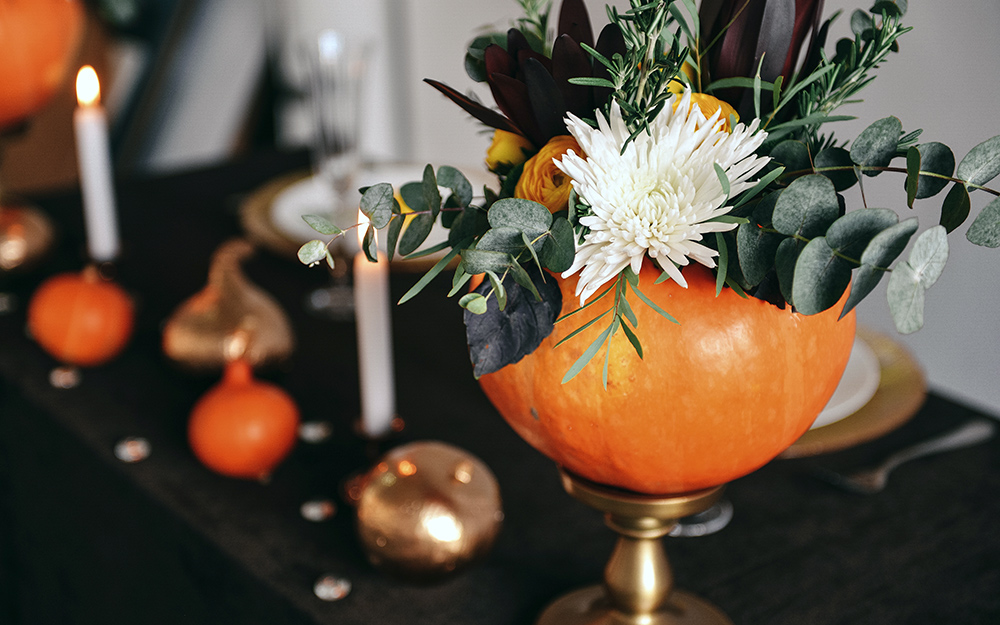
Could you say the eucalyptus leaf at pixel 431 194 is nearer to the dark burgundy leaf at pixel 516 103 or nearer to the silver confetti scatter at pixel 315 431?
the dark burgundy leaf at pixel 516 103

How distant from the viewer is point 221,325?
73 centimetres

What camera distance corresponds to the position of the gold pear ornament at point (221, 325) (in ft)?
2.40

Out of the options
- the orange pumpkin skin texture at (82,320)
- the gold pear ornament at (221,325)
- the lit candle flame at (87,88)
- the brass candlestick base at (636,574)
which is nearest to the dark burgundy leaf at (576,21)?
the brass candlestick base at (636,574)

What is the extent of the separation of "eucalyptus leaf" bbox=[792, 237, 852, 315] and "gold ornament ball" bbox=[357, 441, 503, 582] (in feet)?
0.88

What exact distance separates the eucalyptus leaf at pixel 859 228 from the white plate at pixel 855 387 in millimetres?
306

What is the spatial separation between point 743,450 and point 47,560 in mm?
731

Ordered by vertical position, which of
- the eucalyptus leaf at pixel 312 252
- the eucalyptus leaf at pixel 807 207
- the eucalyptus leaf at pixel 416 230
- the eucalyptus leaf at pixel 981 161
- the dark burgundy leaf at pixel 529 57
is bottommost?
the eucalyptus leaf at pixel 416 230

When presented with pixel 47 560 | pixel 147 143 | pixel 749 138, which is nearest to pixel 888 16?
pixel 749 138

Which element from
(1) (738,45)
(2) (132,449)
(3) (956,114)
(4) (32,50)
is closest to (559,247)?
(1) (738,45)

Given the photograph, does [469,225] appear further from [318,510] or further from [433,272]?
[318,510]

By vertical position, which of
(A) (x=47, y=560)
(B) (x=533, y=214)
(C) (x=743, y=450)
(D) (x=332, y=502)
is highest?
(B) (x=533, y=214)

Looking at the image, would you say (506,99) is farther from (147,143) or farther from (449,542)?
(147,143)

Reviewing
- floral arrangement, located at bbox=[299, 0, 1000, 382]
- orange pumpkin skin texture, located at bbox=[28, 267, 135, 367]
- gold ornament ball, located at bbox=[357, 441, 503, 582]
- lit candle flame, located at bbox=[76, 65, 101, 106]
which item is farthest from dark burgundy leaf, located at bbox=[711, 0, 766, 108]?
lit candle flame, located at bbox=[76, 65, 101, 106]

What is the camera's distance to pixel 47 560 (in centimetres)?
82
